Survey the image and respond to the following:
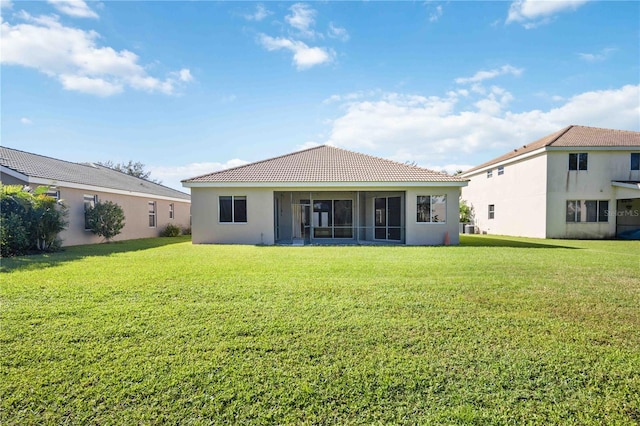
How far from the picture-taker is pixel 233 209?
50.6 feet

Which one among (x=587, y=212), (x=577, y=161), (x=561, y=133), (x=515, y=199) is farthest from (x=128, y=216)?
(x=561, y=133)

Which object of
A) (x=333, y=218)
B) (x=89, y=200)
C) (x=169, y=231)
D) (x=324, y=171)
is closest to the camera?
(x=324, y=171)

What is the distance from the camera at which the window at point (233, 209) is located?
50.6 ft

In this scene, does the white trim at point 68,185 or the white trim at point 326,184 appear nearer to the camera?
the white trim at point 68,185

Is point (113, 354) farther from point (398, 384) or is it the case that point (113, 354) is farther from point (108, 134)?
point (108, 134)

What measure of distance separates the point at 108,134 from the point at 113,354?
20095mm

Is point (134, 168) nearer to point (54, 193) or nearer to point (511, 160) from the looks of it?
point (54, 193)

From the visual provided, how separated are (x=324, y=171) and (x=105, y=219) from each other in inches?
466

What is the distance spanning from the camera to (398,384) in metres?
3.04

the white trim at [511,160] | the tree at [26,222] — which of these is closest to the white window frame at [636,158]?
the white trim at [511,160]

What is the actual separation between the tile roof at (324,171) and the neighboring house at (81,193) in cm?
581

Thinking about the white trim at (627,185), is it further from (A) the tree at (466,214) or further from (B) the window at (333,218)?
(B) the window at (333,218)

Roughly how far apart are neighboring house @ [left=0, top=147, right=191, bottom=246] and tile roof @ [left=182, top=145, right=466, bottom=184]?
581 cm

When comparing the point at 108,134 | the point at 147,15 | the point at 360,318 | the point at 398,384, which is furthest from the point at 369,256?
the point at 108,134
